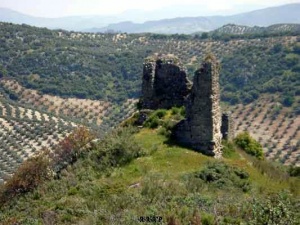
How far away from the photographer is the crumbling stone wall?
85.2 feet

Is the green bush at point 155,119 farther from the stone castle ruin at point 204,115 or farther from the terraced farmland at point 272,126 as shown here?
the terraced farmland at point 272,126

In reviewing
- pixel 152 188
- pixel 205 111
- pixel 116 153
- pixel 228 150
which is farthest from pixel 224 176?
pixel 116 153

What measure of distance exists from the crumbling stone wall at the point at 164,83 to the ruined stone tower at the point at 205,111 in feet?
15.2

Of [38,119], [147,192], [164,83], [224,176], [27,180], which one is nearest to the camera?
[147,192]

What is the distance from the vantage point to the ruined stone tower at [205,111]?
2081 cm

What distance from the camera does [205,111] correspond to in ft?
68.8

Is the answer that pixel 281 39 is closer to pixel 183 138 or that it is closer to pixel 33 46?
pixel 33 46

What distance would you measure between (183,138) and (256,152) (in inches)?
222

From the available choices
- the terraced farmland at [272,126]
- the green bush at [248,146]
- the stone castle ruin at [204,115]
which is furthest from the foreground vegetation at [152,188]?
the terraced farmland at [272,126]

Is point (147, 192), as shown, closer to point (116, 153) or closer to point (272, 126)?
point (116, 153)

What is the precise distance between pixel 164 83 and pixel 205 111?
18.7 ft

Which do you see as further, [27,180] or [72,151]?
[72,151]

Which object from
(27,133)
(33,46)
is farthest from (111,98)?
(27,133)

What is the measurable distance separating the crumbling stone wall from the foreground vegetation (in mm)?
1254
